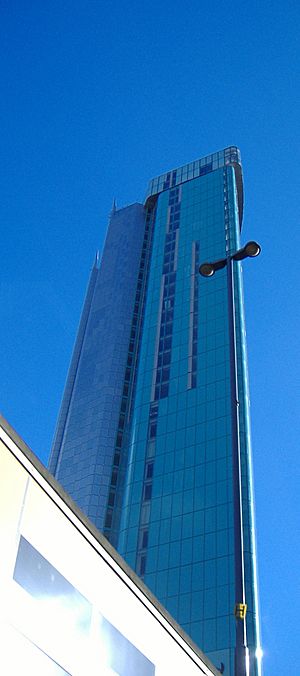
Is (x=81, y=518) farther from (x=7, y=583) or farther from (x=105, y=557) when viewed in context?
(x=7, y=583)

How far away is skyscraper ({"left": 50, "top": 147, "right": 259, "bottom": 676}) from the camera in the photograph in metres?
77.3

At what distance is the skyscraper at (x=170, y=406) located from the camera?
77312 mm

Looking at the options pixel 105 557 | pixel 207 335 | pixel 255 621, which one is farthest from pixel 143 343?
pixel 105 557

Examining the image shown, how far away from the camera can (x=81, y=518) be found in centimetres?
1170

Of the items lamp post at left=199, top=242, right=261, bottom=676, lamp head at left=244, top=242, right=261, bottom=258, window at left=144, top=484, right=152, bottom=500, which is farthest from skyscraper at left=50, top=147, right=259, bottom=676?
lamp head at left=244, top=242, right=261, bottom=258

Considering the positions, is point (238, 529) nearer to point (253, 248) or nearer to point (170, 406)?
point (253, 248)

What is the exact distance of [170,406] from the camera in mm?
95000

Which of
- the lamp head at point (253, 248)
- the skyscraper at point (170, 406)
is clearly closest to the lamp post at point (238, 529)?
the lamp head at point (253, 248)

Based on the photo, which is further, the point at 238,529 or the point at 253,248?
the point at 253,248

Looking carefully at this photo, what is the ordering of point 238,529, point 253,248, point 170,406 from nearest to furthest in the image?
point 238,529 < point 253,248 < point 170,406

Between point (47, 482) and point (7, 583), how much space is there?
187 cm

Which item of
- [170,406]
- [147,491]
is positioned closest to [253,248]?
[147,491]

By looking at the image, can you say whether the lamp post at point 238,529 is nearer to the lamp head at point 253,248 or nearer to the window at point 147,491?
the lamp head at point 253,248

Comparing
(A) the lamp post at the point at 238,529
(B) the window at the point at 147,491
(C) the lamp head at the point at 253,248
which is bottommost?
(A) the lamp post at the point at 238,529
